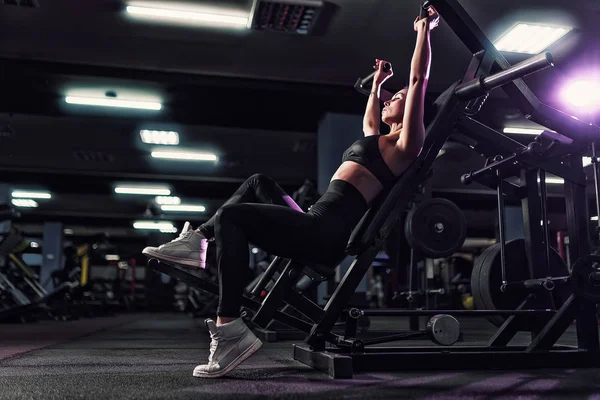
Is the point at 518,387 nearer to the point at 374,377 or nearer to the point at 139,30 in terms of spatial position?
the point at 374,377

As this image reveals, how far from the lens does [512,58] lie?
4992 mm

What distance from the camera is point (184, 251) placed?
1.81 meters

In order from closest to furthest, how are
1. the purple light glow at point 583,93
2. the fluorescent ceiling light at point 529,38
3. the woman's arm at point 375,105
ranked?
1. the woman's arm at point 375,105
2. the fluorescent ceiling light at point 529,38
3. the purple light glow at point 583,93

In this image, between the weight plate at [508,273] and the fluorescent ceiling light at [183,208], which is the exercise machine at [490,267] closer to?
the weight plate at [508,273]

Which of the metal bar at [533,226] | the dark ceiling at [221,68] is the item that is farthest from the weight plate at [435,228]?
the metal bar at [533,226]

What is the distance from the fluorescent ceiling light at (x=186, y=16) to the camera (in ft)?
13.8

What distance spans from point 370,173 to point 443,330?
2.13ft

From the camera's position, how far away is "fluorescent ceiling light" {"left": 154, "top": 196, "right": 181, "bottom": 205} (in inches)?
448

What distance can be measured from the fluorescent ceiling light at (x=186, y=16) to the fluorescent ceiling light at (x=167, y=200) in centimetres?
732

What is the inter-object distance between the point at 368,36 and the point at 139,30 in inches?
77.2

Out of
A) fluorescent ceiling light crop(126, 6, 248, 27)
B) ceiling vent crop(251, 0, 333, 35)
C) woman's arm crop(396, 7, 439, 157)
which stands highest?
fluorescent ceiling light crop(126, 6, 248, 27)

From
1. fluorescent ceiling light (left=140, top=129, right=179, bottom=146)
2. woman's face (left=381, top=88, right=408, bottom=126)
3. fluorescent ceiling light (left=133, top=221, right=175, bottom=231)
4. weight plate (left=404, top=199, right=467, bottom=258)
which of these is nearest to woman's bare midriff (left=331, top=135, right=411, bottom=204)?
woman's face (left=381, top=88, right=408, bottom=126)

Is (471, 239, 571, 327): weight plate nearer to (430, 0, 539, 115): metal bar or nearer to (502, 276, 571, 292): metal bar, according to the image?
(502, 276, 571, 292): metal bar

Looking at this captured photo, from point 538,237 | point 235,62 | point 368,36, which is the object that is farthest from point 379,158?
point 235,62
